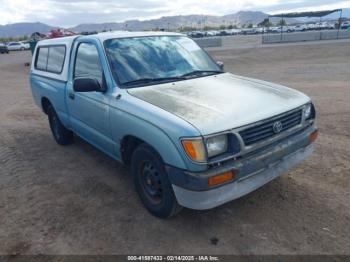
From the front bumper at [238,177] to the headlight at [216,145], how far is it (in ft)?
0.46

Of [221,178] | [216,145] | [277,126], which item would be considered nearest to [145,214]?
[221,178]

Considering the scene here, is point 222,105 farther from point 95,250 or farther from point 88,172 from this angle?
point 88,172

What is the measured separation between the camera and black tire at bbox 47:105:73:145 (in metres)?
5.83

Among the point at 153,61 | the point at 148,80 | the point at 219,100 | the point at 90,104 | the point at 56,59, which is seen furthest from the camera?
the point at 56,59

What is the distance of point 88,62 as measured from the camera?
4.31m

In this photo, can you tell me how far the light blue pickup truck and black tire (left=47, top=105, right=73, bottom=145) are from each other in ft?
3.27

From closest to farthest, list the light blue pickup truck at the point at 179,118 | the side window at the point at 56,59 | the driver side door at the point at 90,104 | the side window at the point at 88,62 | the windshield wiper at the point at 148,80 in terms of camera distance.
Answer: the light blue pickup truck at the point at 179,118, the windshield wiper at the point at 148,80, the driver side door at the point at 90,104, the side window at the point at 88,62, the side window at the point at 56,59

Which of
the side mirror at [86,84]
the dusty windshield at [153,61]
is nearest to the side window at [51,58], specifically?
the dusty windshield at [153,61]

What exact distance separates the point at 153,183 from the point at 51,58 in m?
3.48

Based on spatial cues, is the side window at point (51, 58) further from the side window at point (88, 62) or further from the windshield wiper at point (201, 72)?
the windshield wiper at point (201, 72)

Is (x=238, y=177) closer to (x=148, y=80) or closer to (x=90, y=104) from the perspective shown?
(x=148, y=80)

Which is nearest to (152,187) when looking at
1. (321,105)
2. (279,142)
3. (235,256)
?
(235,256)

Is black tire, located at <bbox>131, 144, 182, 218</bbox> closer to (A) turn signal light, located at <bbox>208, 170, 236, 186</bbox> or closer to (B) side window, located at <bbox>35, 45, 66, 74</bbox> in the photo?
(A) turn signal light, located at <bbox>208, 170, 236, 186</bbox>

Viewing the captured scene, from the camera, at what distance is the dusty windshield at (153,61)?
3.79 metres
